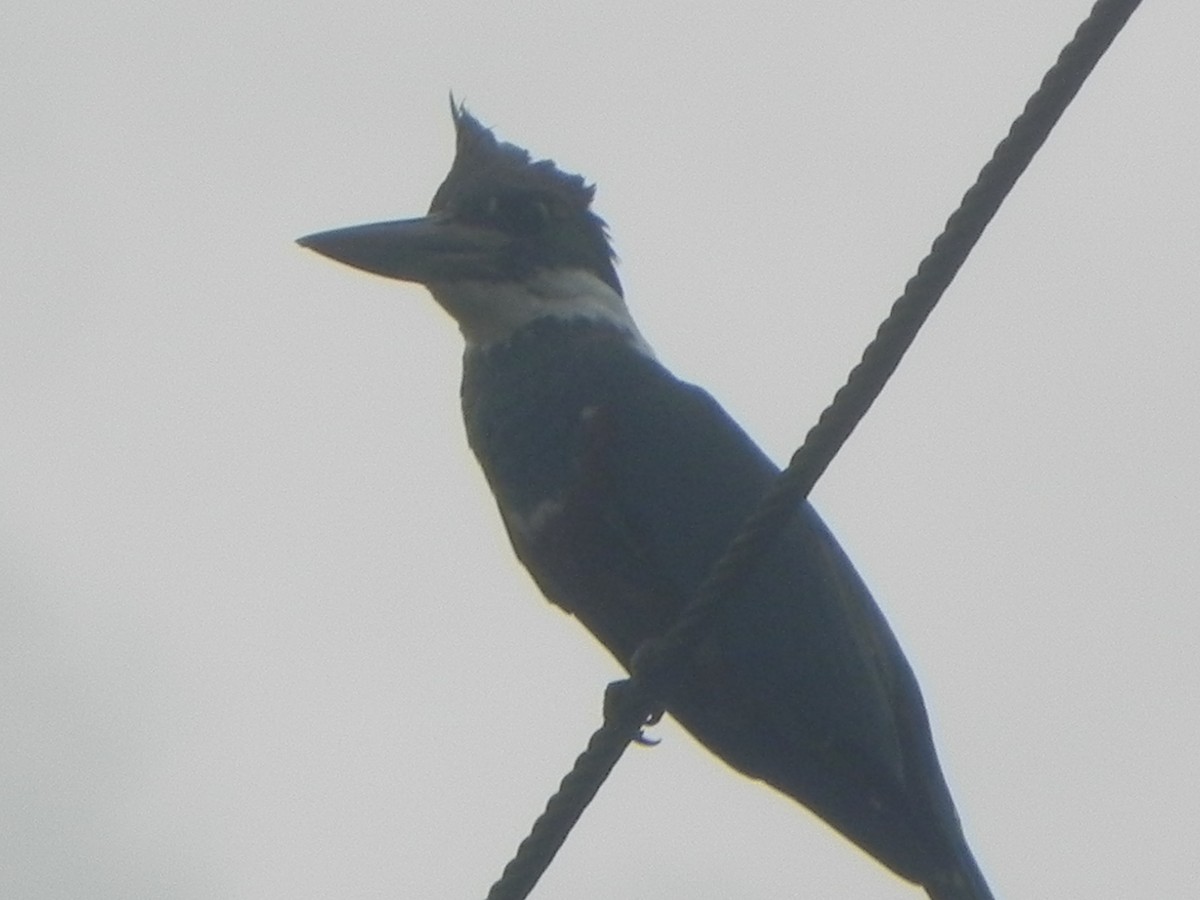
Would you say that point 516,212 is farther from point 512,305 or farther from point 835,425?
point 835,425

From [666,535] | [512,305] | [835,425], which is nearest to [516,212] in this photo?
[512,305]

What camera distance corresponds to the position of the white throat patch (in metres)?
4.41

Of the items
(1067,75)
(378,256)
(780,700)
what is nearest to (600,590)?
(780,700)

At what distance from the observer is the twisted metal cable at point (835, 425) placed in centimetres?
231

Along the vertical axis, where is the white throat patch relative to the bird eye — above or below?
below

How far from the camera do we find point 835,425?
251 cm

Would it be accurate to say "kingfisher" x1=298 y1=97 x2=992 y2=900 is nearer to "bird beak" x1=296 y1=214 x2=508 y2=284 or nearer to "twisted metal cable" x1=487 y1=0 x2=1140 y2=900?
"bird beak" x1=296 y1=214 x2=508 y2=284

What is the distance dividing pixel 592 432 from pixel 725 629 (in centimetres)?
49

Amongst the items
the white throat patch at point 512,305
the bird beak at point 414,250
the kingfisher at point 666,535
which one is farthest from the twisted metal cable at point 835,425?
the bird beak at point 414,250

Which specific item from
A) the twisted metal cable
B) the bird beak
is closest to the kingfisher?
the bird beak

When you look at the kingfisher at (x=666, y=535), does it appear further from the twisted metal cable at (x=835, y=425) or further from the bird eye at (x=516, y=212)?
the twisted metal cable at (x=835, y=425)

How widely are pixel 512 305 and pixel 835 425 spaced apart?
6.54 ft

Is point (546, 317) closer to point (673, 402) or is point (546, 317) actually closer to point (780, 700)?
point (673, 402)

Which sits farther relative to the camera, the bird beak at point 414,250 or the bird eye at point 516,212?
the bird eye at point 516,212
